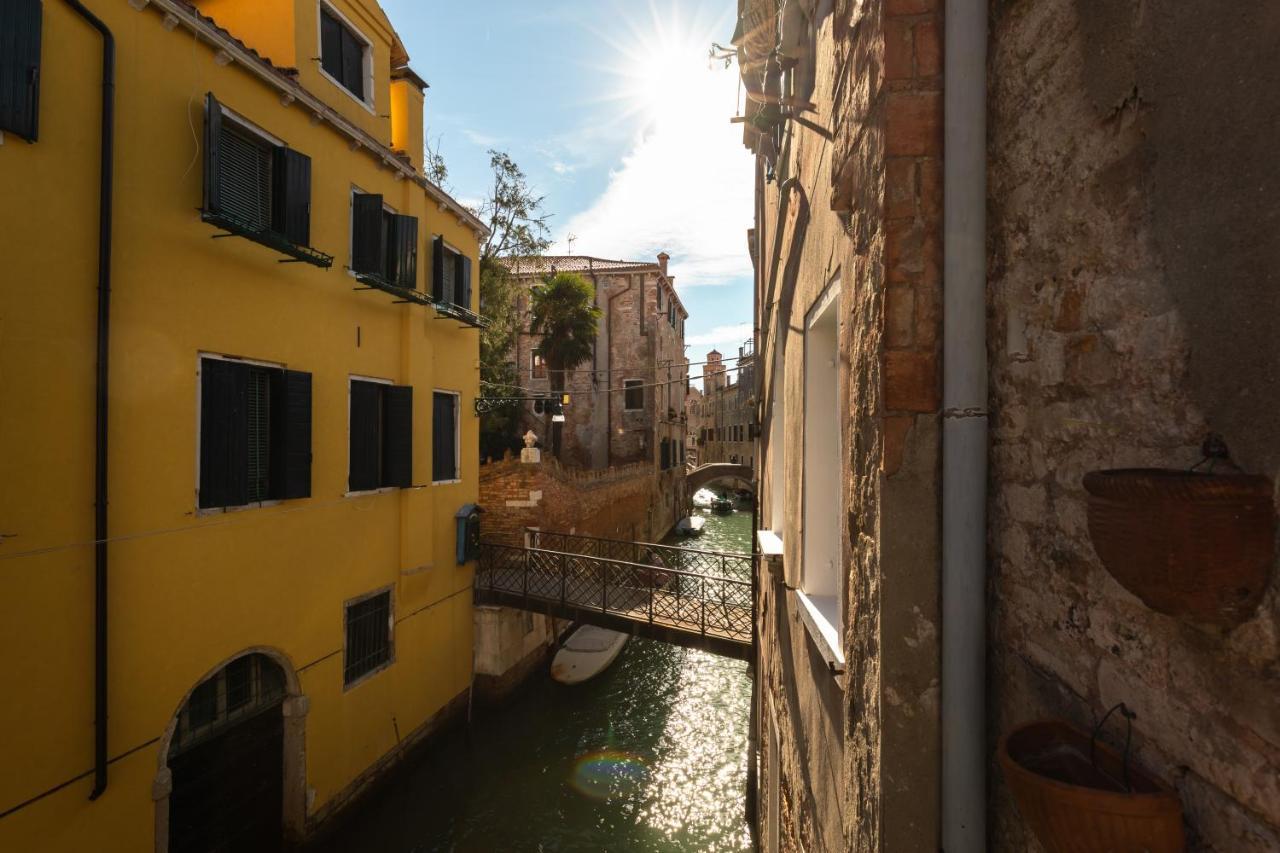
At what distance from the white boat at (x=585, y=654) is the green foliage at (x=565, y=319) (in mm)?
11715

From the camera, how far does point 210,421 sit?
6.04 meters

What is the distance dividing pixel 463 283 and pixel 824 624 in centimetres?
955

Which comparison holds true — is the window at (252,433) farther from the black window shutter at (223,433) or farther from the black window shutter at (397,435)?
the black window shutter at (397,435)

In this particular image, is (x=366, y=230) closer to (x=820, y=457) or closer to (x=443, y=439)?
(x=443, y=439)

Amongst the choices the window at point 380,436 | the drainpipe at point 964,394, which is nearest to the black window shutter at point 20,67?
the window at point 380,436

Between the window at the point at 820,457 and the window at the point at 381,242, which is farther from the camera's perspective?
the window at the point at 381,242

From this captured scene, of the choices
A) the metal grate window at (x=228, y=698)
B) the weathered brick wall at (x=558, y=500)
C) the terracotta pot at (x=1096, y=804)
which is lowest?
the metal grate window at (x=228, y=698)

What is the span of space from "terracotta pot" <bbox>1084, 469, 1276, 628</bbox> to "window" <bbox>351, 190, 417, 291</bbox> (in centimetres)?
872

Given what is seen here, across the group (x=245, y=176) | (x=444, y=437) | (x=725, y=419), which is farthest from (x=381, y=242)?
(x=725, y=419)

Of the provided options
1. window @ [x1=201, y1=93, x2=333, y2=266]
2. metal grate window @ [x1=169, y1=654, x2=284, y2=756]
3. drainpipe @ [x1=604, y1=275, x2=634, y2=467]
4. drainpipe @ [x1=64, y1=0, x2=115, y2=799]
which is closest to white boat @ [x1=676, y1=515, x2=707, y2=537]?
drainpipe @ [x1=604, y1=275, x2=634, y2=467]

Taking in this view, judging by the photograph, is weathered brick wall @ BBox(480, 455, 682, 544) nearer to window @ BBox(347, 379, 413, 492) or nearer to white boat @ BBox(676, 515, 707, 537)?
window @ BBox(347, 379, 413, 492)

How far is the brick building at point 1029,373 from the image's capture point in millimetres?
1010

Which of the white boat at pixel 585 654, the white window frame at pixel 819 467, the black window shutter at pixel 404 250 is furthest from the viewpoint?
the white boat at pixel 585 654

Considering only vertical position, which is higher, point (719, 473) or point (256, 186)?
point (256, 186)
